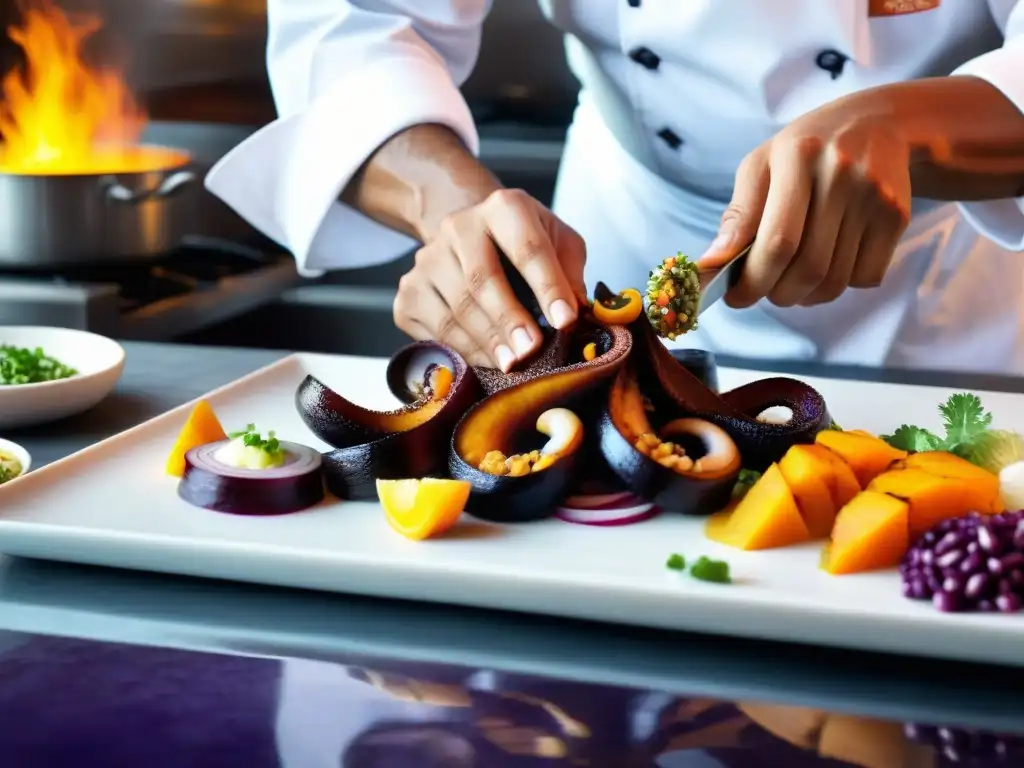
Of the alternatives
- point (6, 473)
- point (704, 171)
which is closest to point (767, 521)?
point (6, 473)

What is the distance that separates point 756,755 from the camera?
2.76 feet

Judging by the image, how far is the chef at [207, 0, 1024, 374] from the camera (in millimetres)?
1528

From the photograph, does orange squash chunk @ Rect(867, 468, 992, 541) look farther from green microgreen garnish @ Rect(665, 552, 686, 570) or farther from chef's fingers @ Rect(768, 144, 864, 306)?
chef's fingers @ Rect(768, 144, 864, 306)

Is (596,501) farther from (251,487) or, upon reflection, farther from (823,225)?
(823,225)

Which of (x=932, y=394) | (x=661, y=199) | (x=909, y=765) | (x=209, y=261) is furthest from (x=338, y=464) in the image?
(x=209, y=261)

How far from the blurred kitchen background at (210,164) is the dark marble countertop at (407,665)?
1465mm

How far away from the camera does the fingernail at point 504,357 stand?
1.46 meters

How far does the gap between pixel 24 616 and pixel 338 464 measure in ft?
1.12

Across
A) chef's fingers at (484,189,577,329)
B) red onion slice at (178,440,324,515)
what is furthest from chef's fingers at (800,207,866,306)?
red onion slice at (178,440,324,515)

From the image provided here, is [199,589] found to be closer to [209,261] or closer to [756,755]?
[756,755]

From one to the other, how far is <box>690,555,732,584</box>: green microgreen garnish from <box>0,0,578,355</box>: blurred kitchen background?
168cm

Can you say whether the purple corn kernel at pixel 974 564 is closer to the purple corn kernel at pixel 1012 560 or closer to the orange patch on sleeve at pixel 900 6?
the purple corn kernel at pixel 1012 560

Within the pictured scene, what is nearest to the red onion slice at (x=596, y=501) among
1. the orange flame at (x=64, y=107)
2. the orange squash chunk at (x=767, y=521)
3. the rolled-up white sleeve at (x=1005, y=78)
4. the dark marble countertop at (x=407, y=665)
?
the orange squash chunk at (x=767, y=521)

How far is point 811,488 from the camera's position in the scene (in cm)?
117
